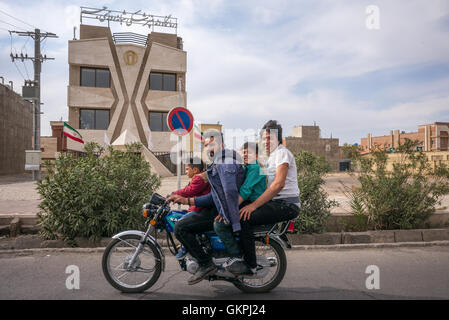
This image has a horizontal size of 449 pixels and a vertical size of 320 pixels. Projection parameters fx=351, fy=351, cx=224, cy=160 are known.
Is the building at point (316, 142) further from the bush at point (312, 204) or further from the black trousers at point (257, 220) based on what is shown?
the black trousers at point (257, 220)

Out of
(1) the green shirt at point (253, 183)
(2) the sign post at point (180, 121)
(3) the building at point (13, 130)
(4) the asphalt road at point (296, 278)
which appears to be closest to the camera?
(1) the green shirt at point (253, 183)

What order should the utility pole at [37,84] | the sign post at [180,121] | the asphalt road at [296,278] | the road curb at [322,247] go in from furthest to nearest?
the utility pole at [37,84] < the sign post at [180,121] < the road curb at [322,247] < the asphalt road at [296,278]

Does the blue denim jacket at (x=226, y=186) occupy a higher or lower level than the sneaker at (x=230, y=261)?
higher

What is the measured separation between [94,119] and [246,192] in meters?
35.2

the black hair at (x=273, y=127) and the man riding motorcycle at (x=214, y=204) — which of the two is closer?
the man riding motorcycle at (x=214, y=204)

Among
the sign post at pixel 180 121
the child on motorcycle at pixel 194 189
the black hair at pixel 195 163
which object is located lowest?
the child on motorcycle at pixel 194 189

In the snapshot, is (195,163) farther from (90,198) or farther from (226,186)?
(90,198)

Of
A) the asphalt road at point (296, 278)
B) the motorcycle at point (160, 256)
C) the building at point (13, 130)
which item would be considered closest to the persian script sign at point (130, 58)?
the building at point (13, 130)

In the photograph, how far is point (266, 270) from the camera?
4.01m

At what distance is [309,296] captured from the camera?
380cm

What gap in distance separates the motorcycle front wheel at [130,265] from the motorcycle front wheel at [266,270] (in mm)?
970

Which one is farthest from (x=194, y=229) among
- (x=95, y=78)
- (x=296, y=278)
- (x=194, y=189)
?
(x=95, y=78)

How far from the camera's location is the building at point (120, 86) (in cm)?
3491

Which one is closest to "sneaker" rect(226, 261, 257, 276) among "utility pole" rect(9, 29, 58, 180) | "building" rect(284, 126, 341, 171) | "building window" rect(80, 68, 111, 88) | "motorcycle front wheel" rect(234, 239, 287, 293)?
"motorcycle front wheel" rect(234, 239, 287, 293)
